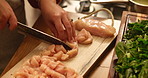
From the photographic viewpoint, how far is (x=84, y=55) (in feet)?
4.54

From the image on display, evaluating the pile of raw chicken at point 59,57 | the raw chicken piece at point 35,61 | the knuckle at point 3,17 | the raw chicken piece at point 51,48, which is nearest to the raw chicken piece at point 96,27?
the pile of raw chicken at point 59,57

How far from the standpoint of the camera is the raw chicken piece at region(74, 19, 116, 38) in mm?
1510

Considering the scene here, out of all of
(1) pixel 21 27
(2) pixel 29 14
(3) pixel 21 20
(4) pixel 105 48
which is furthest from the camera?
(2) pixel 29 14

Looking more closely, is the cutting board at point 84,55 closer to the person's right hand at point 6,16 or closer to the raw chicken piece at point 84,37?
the raw chicken piece at point 84,37

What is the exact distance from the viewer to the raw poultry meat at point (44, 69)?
1197mm

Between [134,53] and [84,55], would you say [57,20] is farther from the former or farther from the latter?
[134,53]

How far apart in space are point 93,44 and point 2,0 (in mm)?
617

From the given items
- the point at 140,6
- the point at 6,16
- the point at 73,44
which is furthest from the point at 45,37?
the point at 140,6

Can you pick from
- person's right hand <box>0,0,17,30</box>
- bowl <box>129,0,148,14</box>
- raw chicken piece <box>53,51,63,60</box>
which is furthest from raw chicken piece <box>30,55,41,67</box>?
bowl <box>129,0,148,14</box>

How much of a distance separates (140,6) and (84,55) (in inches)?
21.9

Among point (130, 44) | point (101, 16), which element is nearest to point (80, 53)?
point (130, 44)

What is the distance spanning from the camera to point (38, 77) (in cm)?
117

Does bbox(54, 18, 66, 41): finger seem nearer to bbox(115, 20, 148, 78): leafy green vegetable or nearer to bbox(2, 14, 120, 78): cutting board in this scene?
bbox(2, 14, 120, 78): cutting board

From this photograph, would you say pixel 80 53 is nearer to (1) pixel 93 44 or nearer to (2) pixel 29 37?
(1) pixel 93 44
